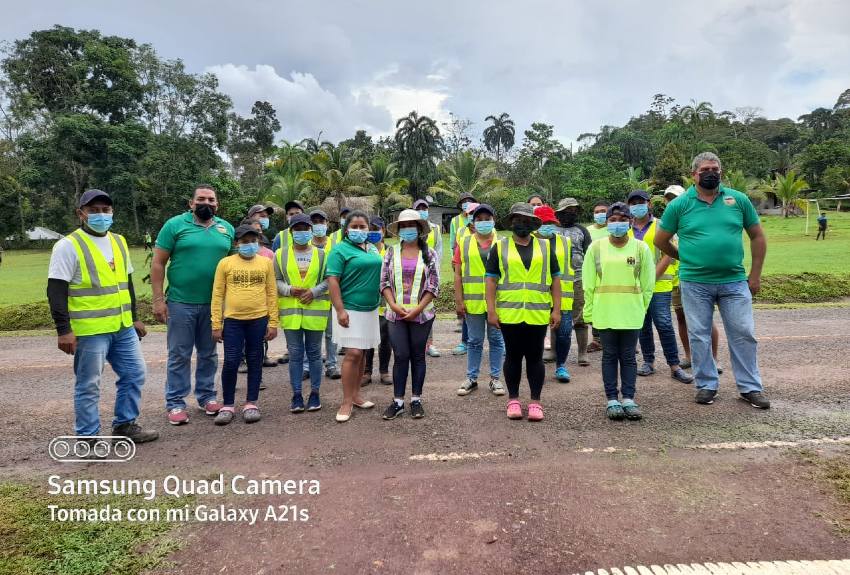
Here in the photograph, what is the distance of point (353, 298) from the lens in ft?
15.3

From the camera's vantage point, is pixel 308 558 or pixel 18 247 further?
pixel 18 247

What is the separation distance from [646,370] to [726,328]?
3.91 ft

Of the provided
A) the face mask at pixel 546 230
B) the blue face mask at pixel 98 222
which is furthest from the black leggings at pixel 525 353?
the blue face mask at pixel 98 222

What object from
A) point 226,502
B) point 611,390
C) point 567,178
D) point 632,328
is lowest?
point 226,502

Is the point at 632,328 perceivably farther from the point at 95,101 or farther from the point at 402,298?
the point at 95,101

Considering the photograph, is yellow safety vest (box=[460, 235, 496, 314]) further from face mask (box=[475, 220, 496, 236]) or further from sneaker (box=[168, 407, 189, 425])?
sneaker (box=[168, 407, 189, 425])

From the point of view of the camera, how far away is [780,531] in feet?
8.72

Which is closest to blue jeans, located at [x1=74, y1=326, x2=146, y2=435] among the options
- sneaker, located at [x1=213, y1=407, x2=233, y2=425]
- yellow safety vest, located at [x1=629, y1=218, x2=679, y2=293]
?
sneaker, located at [x1=213, y1=407, x2=233, y2=425]

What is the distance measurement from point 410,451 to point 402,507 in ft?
2.70

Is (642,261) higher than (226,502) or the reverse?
higher

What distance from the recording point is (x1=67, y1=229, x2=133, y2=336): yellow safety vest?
3938mm

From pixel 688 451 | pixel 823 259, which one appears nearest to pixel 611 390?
pixel 688 451

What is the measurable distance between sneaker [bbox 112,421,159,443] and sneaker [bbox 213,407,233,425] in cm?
51

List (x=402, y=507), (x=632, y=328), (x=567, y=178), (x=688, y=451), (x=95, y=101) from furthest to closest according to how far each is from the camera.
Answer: (x=567, y=178), (x=95, y=101), (x=632, y=328), (x=688, y=451), (x=402, y=507)
